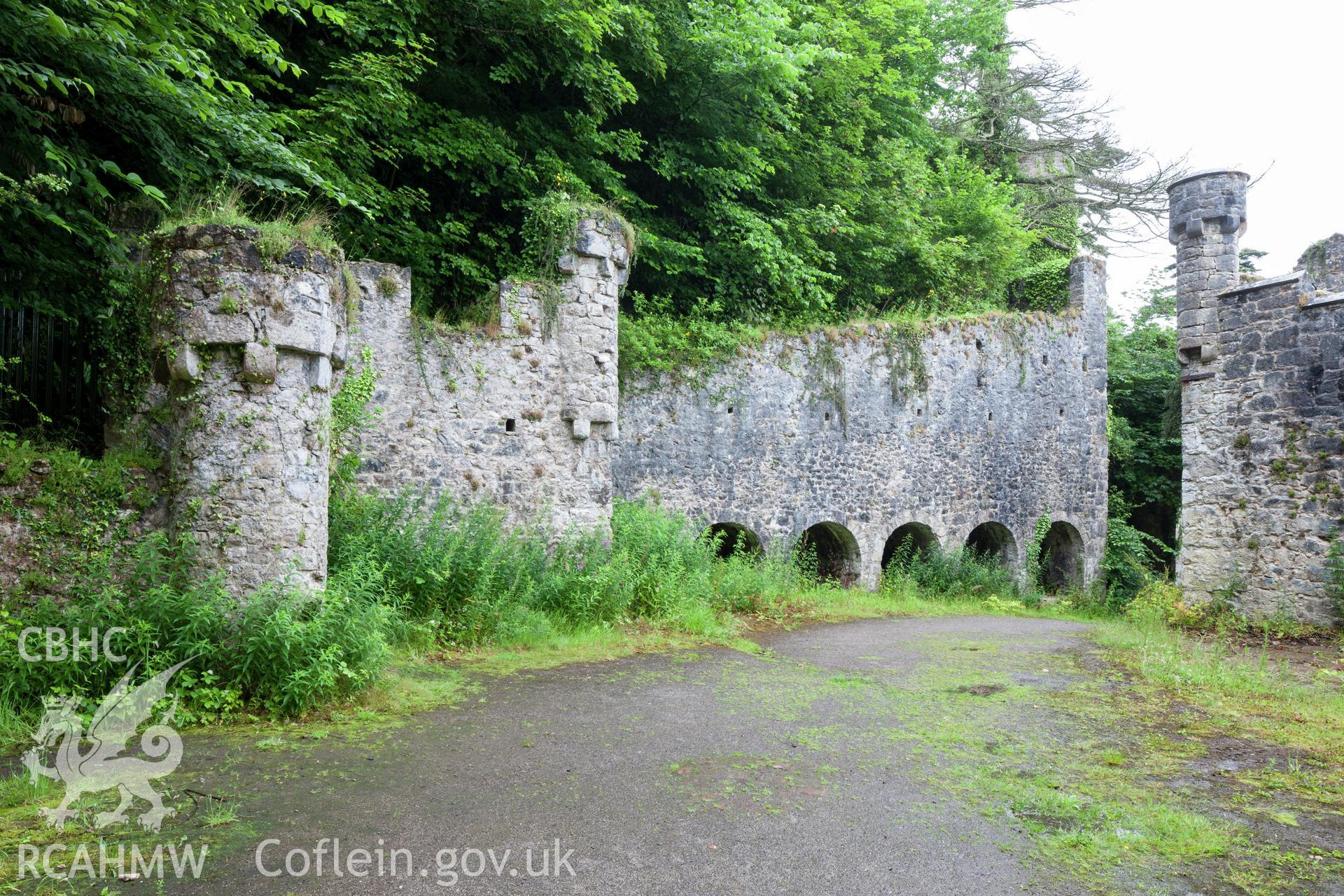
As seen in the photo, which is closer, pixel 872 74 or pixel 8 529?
pixel 8 529

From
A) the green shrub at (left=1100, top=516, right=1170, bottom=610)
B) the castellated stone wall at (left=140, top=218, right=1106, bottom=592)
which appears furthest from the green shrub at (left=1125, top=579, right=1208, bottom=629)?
the green shrub at (left=1100, top=516, right=1170, bottom=610)

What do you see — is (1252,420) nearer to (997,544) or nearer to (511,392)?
(997,544)

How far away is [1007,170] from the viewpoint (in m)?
24.5

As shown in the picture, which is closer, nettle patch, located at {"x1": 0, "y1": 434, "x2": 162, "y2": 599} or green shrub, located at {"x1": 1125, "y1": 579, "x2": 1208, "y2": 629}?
nettle patch, located at {"x1": 0, "y1": 434, "x2": 162, "y2": 599}

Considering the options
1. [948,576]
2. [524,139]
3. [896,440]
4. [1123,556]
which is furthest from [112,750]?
[1123,556]

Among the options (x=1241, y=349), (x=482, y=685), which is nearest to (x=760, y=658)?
(x=482, y=685)

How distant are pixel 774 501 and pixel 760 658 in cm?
541

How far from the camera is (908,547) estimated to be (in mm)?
15164

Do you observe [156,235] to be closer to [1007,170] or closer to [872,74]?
[872,74]

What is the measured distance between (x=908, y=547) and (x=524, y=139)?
9.49 m

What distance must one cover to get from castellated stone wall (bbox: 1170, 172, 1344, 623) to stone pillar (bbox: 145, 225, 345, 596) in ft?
31.7

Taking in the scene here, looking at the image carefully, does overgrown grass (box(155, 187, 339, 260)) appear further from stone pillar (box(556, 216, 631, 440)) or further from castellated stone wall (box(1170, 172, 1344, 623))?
castellated stone wall (box(1170, 172, 1344, 623))

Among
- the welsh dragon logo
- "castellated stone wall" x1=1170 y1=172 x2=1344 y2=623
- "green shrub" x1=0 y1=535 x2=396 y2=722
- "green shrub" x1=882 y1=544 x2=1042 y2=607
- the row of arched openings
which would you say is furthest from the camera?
"green shrub" x1=882 y1=544 x2=1042 y2=607

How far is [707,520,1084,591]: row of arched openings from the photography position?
13336 millimetres
